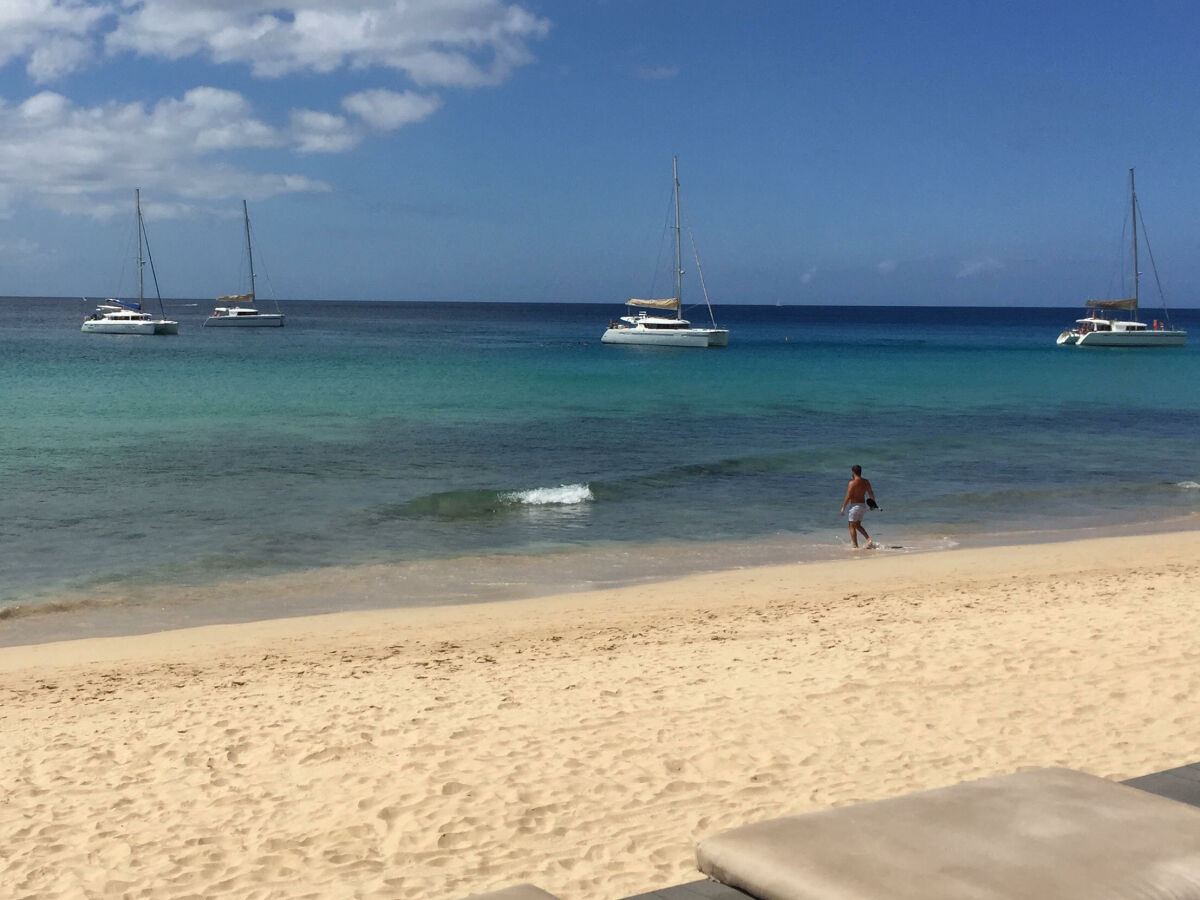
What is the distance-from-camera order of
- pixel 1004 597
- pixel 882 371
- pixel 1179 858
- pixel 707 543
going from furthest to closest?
1. pixel 882 371
2. pixel 707 543
3. pixel 1004 597
4. pixel 1179 858

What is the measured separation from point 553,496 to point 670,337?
185 ft

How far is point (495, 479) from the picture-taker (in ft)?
80.2

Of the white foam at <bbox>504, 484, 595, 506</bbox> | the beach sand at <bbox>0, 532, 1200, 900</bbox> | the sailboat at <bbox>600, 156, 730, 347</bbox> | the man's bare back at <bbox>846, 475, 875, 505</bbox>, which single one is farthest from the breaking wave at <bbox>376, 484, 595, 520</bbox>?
the sailboat at <bbox>600, 156, 730, 347</bbox>

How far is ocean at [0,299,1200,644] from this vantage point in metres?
16.2

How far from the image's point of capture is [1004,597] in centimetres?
1327

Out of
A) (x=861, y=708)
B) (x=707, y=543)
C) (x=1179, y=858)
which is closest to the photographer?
(x=1179, y=858)

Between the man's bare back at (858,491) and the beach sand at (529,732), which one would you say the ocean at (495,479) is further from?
the beach sand at (529,732)

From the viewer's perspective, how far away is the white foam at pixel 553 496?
72.3 ft

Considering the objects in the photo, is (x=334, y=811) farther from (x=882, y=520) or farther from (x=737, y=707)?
(x=882, y=520)

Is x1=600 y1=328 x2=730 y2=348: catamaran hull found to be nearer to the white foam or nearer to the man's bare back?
the white foam

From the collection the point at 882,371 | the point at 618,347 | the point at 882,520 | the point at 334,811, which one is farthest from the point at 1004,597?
the point at 618,347

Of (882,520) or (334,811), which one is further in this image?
(882,520)

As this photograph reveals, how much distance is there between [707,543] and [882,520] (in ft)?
13.6

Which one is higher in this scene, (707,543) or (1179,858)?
(1179,858)
